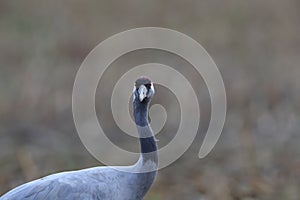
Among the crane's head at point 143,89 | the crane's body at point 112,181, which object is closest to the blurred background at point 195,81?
the crane's body at point 112,181

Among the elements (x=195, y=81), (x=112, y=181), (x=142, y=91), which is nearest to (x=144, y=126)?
(x=142, y=91)

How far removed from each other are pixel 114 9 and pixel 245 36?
3162mm

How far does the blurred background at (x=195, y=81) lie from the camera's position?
10.6 meters

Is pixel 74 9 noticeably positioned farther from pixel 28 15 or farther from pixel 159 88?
pixel 159 88

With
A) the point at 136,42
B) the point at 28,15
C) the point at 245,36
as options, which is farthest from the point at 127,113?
the point at 28,15

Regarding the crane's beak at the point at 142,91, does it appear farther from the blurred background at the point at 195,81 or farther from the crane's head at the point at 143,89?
the blurred background at the point at 195,81

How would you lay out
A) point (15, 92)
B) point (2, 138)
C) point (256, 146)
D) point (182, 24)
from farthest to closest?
point (182, 24), point (15, 92), point (2, 138), point (256, 146)

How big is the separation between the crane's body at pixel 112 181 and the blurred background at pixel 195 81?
8.93 ft

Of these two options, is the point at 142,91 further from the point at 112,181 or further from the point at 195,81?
the point at 195,81

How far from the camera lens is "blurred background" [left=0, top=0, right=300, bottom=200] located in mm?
10641

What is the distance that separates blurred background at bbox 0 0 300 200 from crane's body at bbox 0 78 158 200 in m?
2.72

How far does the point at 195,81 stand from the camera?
14422 mm

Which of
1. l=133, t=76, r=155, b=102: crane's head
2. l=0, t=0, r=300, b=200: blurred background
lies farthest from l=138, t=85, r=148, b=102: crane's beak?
l=0, t=0, r=300, b=200: blurred background

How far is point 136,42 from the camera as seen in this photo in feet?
52.5
